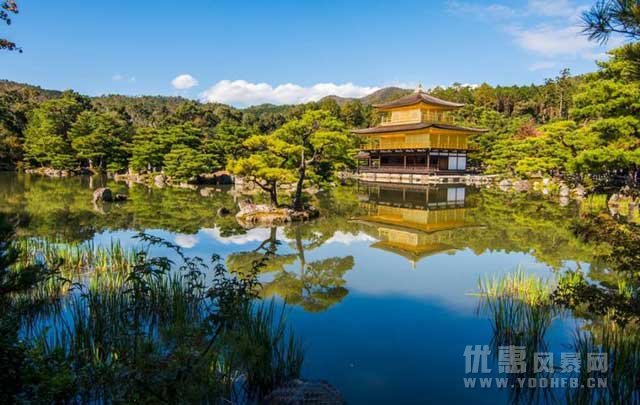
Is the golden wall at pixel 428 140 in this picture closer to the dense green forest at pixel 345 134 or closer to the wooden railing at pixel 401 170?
the wooden railing at pixel 401 170

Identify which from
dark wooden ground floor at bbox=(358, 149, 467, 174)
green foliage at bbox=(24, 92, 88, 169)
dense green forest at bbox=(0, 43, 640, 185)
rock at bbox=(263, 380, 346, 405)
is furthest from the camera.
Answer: green foliage at bbox=(24, 92, 88, 169)

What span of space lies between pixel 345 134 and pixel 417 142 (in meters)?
15.2

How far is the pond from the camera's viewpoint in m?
5.06

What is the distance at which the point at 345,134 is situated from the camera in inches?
819

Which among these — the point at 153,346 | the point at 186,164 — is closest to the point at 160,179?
the point at 186,164

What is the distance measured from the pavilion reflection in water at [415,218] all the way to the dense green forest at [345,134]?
9.36ft

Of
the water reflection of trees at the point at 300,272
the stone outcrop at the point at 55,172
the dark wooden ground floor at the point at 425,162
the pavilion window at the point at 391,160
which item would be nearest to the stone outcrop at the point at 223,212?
the water reflection of trees at the point at 300,272

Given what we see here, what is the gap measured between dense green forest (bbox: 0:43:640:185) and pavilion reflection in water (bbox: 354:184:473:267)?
2.85 meters

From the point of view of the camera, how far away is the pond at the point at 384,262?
5.06 m

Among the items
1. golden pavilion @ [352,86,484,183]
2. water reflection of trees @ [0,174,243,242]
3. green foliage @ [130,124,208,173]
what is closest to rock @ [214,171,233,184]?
green foliage @ [130,124,208,173]

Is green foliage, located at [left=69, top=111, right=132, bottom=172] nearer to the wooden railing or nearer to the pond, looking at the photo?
the pond

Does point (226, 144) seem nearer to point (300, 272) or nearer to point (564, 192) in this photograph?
point (564, 192)

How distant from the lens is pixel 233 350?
4.02 meters

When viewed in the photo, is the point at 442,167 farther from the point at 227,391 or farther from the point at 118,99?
the point at 118,99
